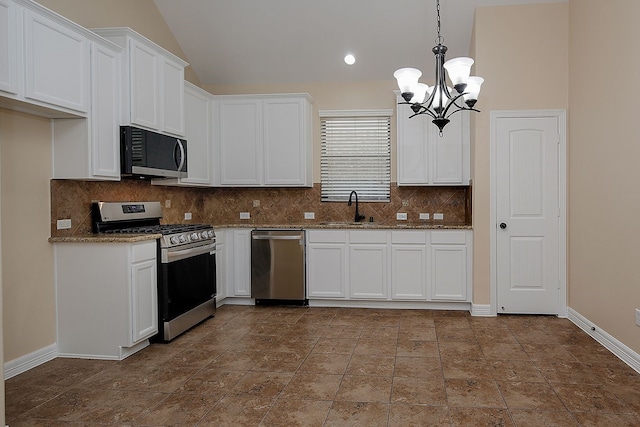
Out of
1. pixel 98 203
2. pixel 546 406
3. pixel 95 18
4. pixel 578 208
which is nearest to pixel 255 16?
pixel 95 18

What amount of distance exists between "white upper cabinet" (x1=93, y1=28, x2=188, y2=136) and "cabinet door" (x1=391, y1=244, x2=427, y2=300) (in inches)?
106

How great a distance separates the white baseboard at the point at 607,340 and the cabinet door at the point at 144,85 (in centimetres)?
432

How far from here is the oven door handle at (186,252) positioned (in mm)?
4352

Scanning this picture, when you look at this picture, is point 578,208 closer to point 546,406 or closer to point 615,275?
point 615,275

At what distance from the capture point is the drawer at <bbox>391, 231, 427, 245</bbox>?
5.59 metres

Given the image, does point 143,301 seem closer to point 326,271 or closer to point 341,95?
point 326,271

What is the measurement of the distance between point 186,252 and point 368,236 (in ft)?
6.79

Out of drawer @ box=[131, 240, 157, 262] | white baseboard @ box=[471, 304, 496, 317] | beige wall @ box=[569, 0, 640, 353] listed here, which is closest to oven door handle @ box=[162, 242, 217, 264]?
drawer @ box=[131, 240, 157, 262]

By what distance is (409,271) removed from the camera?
5.63 metres

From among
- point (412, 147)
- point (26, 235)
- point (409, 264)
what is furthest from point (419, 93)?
point (26, 235)

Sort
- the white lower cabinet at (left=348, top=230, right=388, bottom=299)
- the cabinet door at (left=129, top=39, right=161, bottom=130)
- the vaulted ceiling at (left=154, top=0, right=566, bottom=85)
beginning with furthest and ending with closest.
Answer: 1. the white lower cabinet at (left=348, top=230, right=388, bottom=299)
2. the vaulted ceiling at (left=154, top=0, right=566, bottom=85)
3. the cabinet door at (left=129, top=39, right=161, bottom=130)

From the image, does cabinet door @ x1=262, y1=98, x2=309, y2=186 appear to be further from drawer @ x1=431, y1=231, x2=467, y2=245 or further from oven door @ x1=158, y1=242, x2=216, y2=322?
drawer @ x1=431, y1=231, x2=467, y2=245

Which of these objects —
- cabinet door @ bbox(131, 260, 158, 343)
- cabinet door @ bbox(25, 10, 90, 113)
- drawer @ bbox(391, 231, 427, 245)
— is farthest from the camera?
drawer @ bbox(391, 231, 427, 245)

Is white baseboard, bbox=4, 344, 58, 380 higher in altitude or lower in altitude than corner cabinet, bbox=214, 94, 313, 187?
lower
